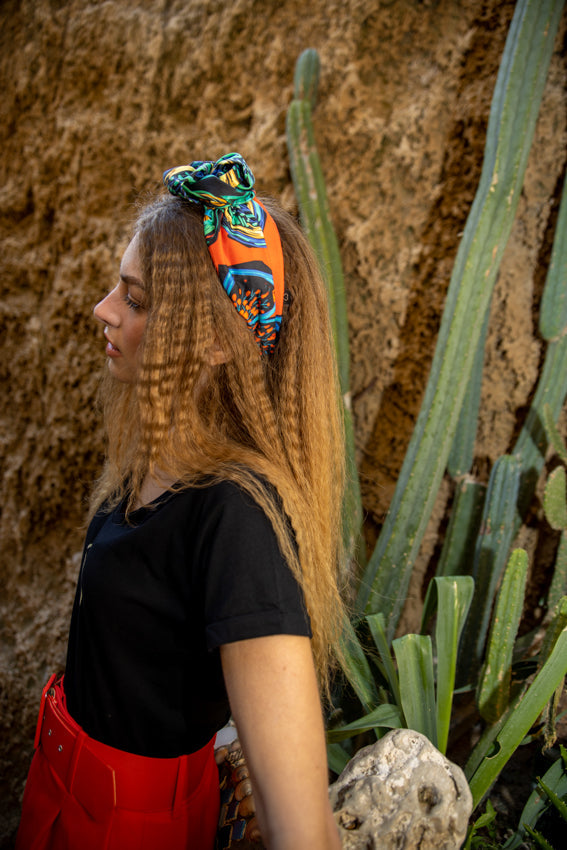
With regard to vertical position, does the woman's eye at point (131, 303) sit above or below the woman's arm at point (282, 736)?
above

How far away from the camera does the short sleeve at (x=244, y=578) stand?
532 mm

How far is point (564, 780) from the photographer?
3.22 feet

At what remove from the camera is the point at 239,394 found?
0.74 m

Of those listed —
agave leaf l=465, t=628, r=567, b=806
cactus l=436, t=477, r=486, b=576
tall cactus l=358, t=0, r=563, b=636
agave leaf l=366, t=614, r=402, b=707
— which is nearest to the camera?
agave leaf l=465, t=628, r=567, b=806

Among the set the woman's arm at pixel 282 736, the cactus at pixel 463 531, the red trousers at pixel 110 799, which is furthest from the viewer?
the cactus at pixel 463 531

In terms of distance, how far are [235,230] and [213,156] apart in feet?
3.25

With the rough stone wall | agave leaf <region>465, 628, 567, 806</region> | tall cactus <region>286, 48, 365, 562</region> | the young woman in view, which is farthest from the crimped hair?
the rough stone wall

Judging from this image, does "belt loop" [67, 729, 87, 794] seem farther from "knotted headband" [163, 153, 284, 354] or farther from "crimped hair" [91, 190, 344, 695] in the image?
"knotted headband" [163, 153, 284, 354]

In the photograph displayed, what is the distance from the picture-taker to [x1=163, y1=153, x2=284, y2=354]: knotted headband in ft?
2.28

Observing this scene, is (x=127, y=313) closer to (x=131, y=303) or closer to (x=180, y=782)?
(x=131, y=303)

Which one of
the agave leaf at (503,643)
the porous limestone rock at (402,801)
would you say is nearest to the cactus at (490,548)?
the agave leaf at (503,643)

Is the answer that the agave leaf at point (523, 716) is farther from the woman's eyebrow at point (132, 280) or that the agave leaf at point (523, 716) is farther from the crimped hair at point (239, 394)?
the woman's eyebrow at point (132, 280)

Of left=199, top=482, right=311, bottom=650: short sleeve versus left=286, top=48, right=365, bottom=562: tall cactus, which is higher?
left=286, top=48, right=365, bottom=562: tall cactus

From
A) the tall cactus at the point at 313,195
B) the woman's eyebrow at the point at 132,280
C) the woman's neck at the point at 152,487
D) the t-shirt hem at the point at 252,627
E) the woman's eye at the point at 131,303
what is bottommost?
the t-shirt hem at the point at 252,627
